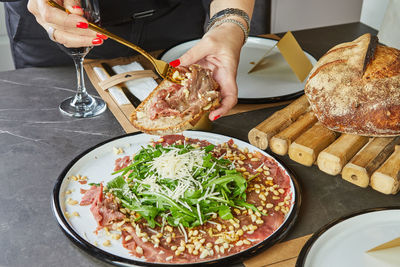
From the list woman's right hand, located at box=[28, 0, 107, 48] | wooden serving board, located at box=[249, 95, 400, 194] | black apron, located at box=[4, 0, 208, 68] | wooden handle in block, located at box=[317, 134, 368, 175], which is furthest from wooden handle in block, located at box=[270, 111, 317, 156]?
black apron, located at box=[4, 0, 208, 68]

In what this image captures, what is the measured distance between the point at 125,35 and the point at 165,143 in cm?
86

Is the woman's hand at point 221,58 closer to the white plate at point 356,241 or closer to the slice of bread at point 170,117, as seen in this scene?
the slice of bread at point 170,117

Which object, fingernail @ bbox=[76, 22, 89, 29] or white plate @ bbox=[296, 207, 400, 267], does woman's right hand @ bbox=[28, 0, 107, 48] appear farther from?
white plate @ bbox=[296, 207, 400, 267]

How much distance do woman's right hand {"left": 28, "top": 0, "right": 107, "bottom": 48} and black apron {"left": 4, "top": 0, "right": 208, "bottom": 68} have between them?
0.55 meters

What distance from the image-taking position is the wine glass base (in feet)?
5.10

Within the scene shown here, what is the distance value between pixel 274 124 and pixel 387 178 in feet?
1.23

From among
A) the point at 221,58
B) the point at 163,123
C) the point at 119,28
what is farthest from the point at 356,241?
the point at 119,28

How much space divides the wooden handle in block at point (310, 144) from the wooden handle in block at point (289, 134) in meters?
0.02

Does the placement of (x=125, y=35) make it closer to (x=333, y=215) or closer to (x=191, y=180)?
(x=191, y=180)

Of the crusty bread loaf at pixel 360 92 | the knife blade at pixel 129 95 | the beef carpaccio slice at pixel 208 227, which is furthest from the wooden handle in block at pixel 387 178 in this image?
the knife blade at pixel 129 95

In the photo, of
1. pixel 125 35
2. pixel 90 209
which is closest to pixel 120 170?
pixel 90 209

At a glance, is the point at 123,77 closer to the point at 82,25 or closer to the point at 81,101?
the point at 81,101

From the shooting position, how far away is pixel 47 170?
1.29 m

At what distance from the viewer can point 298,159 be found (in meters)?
1.31
